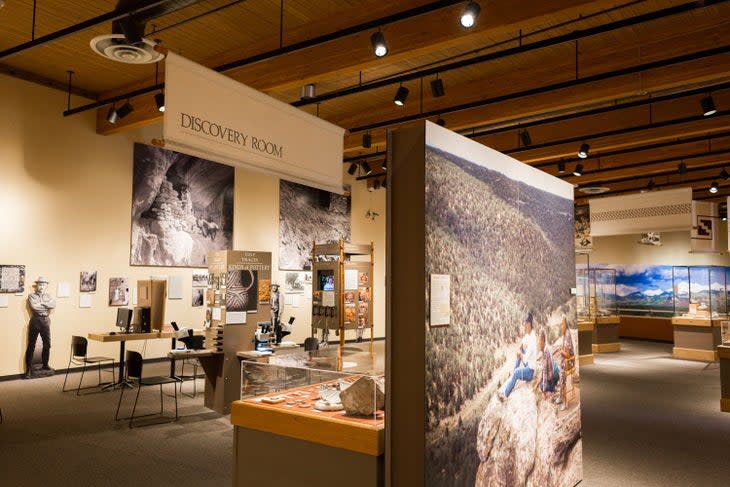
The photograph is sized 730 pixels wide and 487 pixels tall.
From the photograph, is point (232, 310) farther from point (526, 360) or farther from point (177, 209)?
point (177, 209)

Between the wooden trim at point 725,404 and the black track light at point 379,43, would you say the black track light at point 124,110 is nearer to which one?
the black track light at point 379,43

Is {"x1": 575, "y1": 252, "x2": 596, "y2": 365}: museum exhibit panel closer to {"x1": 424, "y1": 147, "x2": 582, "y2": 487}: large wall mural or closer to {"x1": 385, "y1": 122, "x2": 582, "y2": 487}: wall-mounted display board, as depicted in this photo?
{"x1": 424, "y1": 147, "x2": 582, "y2": 487}: large wall mural

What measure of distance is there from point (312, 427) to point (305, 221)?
11.2 meters

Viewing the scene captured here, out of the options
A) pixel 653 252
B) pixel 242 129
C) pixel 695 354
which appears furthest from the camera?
pixel 653 252

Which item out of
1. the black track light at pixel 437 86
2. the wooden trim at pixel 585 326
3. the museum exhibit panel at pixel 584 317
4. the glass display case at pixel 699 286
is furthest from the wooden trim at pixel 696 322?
the black track light at pixel 437 86

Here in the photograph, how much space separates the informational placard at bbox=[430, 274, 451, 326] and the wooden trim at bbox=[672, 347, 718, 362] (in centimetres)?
1211

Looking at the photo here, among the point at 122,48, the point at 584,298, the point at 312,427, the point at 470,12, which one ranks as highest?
the point at 470,12

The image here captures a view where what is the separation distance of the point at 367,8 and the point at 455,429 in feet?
16.0

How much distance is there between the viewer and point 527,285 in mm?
4137

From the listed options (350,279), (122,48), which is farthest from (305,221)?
(122,48)

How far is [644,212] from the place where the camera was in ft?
36.6

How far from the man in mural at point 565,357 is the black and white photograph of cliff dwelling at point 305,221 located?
30.9 ft

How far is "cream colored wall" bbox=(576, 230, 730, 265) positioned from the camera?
60.2 feet

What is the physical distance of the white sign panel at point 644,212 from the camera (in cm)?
1052
